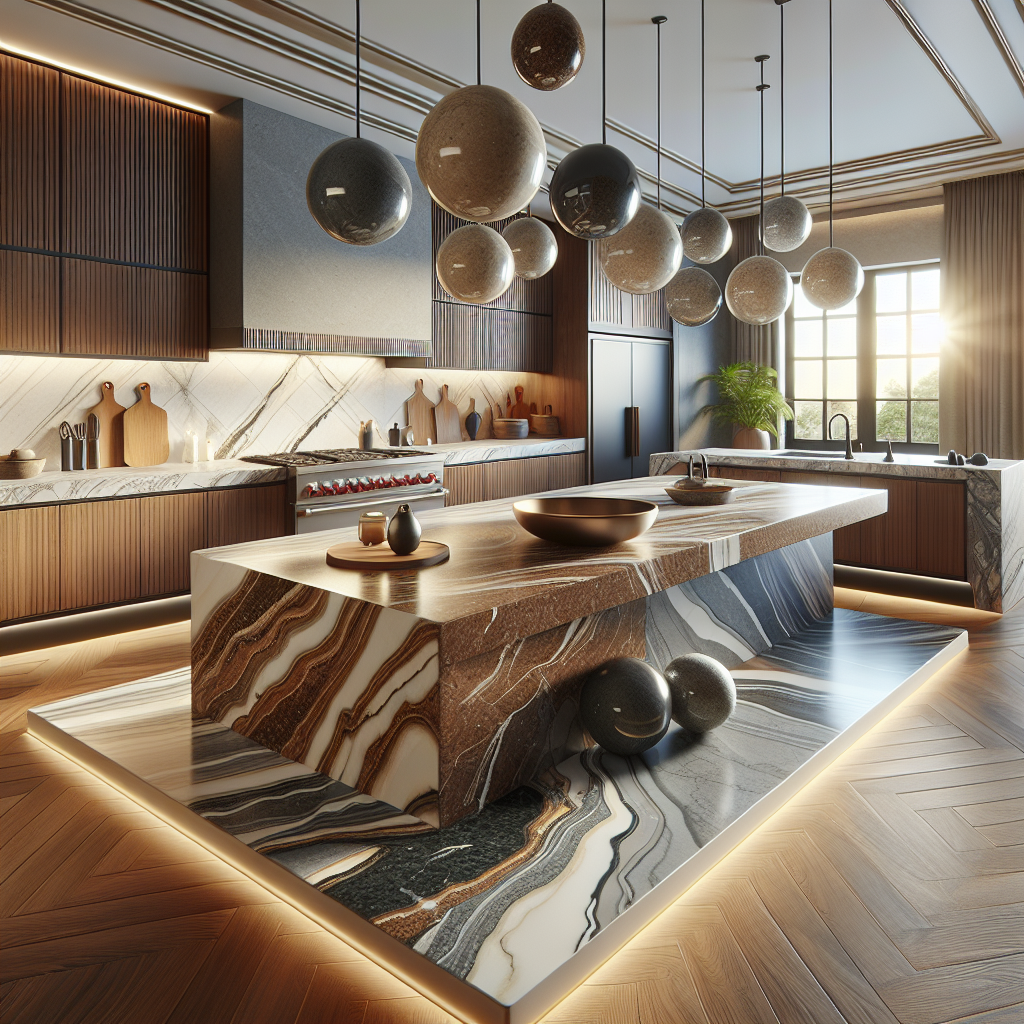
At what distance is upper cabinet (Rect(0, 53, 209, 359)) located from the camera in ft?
13.0

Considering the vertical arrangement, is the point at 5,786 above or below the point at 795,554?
below

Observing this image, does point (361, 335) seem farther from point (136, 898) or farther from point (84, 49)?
point (136, 898)

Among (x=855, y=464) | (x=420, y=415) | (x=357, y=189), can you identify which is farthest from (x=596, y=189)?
(x=420, y=415)

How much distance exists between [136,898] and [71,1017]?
1.36ft

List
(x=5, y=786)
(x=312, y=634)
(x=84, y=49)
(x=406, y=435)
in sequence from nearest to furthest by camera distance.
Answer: (x=312, y=634)
(x=5, y=786)
(x=84, y=49)
(x=406, y=435)

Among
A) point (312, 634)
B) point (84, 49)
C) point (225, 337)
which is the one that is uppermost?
point (84, 49)

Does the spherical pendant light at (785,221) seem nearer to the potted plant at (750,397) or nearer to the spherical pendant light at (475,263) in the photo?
the spherical pendant light at (475,263)

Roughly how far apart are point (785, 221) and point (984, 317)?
402 centimetres

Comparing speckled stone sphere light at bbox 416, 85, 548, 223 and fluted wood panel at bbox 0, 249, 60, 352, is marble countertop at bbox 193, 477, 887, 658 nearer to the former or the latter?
speckled stone sphere light at bbox 416, 85, 548, 223

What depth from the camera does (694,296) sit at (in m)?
3.30

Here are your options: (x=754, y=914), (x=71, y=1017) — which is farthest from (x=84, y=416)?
(x=754, y=914)

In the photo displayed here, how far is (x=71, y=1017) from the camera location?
162 centimetres

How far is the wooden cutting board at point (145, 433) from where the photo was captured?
4.73 meters

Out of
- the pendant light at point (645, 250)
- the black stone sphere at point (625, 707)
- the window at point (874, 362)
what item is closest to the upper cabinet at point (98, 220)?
the pendant light at point (645, 250)
